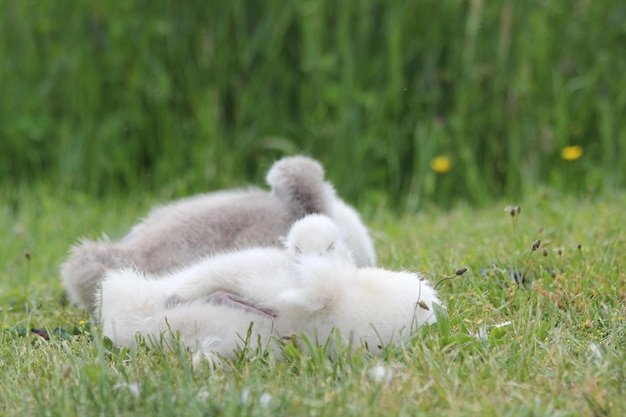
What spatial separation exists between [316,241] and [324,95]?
4.76 m

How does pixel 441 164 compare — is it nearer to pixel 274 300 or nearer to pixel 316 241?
pixel 316 241

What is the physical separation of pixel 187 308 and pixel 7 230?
386 centimetres

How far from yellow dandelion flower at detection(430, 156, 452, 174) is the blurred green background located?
0.02m

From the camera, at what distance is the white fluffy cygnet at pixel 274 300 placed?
3053mm

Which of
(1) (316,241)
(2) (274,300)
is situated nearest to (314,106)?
(1) (316,241)

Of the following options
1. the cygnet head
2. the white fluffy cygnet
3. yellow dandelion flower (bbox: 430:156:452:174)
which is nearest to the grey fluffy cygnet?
the white fluffy cygnet

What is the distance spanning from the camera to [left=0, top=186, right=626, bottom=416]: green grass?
8.50 feet

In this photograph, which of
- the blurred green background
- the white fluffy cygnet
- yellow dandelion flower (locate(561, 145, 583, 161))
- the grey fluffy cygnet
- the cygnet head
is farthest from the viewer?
the blurred green background

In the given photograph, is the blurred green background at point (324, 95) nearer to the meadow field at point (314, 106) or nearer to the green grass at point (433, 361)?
the meadow field at point (314, 106)

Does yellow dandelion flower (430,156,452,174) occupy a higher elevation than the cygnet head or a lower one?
lower

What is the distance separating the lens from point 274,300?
3141 mm

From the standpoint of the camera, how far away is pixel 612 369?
112 inches

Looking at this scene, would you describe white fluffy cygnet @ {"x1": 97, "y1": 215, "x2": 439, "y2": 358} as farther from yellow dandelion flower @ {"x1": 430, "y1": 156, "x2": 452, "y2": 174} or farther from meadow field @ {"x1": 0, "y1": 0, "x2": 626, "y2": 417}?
yellow dandelion flower @ {"x1": 430, "y1": 156, "x2": 452, "y2": 174}

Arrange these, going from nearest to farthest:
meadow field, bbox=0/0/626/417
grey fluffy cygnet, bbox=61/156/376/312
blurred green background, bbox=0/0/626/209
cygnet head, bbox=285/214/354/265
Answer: cygnet head, bbox=285/214/354/265 → grey fluffy cygnet, bbox=61/156/376/312 → meadow field, bbox=0/0/626/417 → blurred green background, bbox=0/0/626/209
